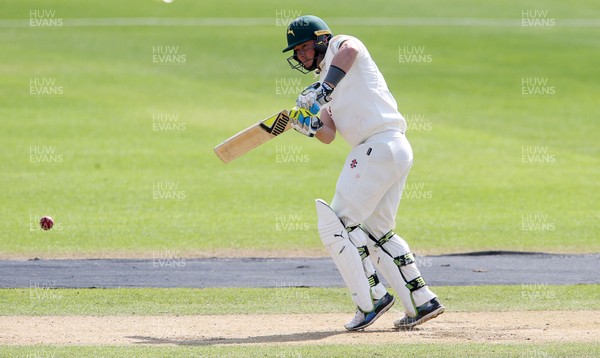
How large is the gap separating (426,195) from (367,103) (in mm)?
8248

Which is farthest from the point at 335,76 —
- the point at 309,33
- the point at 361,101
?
the point at 309,33

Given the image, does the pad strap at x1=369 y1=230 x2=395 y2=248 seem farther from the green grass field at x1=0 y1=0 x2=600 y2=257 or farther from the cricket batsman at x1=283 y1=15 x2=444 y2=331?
the green grass field at x1=0 y1=0 x2=600 y2=257

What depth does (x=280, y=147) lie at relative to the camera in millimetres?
20172

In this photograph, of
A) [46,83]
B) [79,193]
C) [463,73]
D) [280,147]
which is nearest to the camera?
[79,193]

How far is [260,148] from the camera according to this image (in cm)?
2030

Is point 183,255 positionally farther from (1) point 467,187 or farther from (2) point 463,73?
(2) point 463,73

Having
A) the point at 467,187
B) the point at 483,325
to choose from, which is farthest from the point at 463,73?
the point at 483,325

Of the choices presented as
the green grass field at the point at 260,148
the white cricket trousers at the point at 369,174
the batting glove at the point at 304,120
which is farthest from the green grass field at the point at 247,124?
the batting glove at the point at 304,120

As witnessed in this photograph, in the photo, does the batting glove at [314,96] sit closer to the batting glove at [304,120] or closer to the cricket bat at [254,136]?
the batting glove at [304,120]

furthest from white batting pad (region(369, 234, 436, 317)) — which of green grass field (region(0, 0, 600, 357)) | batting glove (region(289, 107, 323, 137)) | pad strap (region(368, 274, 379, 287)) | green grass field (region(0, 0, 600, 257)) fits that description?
green grass field (region(0, 0, 600, 257))

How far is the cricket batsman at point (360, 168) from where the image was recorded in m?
8.33

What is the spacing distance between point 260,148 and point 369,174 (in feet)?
39.5

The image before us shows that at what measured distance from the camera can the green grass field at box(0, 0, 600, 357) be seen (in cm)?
1064

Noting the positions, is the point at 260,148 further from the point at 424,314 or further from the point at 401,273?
the point at 424,314
